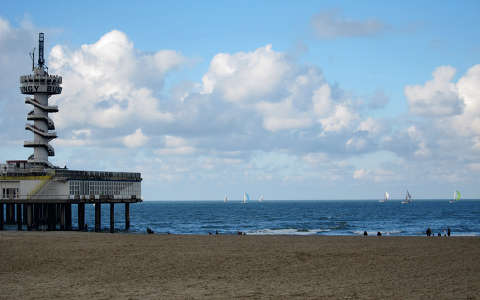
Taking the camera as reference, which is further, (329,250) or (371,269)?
(329,250)

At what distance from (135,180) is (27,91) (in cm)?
1775

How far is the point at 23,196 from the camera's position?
7162cm

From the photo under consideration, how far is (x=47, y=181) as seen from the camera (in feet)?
233

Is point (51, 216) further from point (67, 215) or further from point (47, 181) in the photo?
point (47, 181)

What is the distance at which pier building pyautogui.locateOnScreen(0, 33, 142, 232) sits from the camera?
71.1 metres

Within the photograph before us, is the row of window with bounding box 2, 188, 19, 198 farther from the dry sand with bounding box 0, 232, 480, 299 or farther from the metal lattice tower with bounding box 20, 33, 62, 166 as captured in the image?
the dry sand with bounding box 0, 232, 480, 299

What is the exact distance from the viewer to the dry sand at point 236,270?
2667 cm

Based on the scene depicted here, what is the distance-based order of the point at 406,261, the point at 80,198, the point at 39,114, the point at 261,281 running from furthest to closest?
1. the point at 39,114
2. the point at 80,198
3. the point at 406,261
4. the point at 261,281

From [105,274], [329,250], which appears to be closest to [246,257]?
[329,250]

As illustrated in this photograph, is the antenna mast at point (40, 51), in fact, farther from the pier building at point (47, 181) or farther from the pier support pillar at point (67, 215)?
the pier support pillar at point (67, 215)

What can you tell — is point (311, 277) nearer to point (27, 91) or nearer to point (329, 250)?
point (329, 250)

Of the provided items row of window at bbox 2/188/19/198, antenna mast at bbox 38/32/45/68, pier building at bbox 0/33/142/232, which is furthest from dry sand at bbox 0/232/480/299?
antenna mast at bbox 38/32/45/68

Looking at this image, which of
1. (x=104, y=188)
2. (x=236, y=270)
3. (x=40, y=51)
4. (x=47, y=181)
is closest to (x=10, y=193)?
(x=47, y=181)

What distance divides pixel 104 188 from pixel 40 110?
43.9 feet
